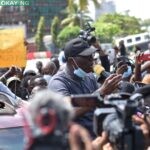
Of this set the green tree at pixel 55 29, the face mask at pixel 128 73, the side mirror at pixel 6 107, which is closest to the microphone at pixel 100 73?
the side mirror at pixel 6 107

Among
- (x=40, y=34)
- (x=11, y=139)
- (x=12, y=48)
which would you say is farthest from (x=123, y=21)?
(x=11, y=139)

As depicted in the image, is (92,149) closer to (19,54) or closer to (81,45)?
(81,45)

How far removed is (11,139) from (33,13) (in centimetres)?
7522

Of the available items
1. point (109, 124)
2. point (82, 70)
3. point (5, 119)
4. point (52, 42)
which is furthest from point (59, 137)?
point (52, 42)

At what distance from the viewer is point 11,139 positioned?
5.84m

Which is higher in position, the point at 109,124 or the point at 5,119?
the point at 109,124

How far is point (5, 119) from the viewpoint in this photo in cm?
615

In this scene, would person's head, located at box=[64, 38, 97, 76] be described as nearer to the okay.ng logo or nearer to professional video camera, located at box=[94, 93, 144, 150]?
professional video camera, located at box=[94, 93, 144, 150]

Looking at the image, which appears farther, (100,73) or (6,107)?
(100,73)

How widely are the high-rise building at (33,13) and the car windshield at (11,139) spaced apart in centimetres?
6636

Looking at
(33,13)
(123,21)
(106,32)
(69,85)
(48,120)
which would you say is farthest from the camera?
(123,21)

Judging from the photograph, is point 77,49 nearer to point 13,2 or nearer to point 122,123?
point 122,123

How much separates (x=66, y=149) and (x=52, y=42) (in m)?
73.0

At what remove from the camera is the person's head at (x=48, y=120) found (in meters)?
3.15
